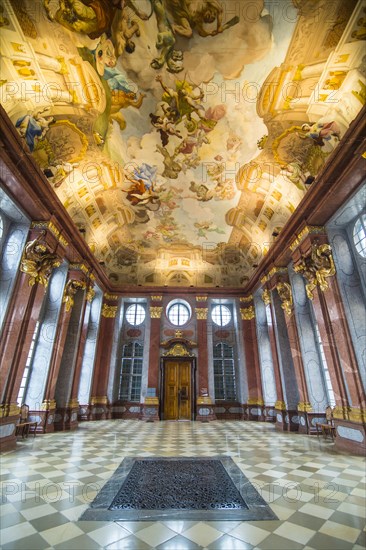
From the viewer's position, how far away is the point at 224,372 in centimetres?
1727

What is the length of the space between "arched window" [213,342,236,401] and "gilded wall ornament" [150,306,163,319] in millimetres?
4354

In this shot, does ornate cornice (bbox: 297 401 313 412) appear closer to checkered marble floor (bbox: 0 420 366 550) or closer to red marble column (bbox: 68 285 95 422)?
checkered marble floor (bbox: 0 420 366 550)

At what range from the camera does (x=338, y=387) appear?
8406 mm

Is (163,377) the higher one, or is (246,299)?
(246,299)

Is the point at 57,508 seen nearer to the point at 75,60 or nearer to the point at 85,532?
the point at 85,532

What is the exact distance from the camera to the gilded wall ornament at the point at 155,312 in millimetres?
17469

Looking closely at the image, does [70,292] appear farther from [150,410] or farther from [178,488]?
[178,488]

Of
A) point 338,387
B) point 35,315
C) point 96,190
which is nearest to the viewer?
point 338,387

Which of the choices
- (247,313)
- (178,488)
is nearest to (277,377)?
(247,313)

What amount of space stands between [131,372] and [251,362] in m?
7.63

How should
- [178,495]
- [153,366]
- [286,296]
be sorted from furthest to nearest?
[153,366] < [286,296] < [178,495]

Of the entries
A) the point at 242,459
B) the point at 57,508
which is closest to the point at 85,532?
the point at 57,508

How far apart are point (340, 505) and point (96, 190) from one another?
12.0 m

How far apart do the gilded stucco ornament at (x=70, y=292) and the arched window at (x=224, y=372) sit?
31.9ft
